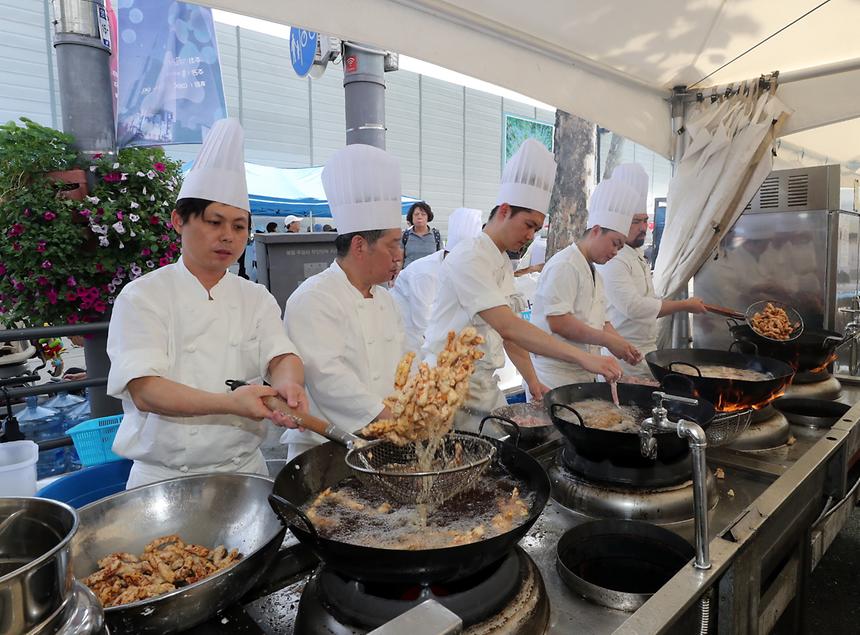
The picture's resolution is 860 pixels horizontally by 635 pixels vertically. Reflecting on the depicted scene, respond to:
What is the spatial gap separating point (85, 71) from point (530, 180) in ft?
8.52

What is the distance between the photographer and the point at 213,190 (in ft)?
5.78

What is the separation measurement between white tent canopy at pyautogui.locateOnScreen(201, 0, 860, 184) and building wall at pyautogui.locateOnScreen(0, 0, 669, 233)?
9.97 m

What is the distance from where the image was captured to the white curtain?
12.8ft

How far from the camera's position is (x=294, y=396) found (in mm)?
1668

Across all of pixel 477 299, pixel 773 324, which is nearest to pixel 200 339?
pixel 477 299

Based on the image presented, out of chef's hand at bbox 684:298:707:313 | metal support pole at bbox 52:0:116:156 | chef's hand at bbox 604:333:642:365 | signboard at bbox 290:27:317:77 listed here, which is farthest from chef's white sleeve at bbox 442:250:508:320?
signboard at bbox 290:27:317:77

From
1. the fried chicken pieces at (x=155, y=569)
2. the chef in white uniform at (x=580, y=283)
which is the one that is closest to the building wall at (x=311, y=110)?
the chef in white uniform at (x=580, y=283)

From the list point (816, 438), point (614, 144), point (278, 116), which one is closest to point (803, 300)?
point (816, 438)

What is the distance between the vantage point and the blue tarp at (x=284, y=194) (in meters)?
8.47

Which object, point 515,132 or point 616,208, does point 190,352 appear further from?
point 515,132

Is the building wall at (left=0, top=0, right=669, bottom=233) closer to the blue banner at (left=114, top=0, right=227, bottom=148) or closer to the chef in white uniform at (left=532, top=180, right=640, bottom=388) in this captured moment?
the blue banner at (left=114, top=0, right=227, bottom=148)

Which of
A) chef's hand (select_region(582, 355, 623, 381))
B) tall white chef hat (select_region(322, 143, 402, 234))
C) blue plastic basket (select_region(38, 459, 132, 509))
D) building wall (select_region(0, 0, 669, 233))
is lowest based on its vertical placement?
blue plastic basket (select_region(38, 459, 132, 509))

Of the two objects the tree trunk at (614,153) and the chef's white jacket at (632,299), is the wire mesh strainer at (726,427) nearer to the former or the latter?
the chef's white jacket at (632,299)

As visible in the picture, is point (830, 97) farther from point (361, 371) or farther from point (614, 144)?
point (614, 144)
